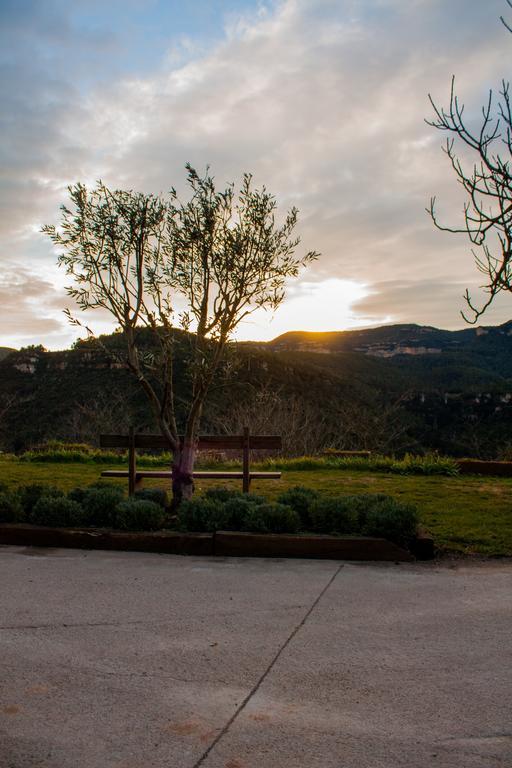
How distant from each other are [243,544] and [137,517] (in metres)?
1.21

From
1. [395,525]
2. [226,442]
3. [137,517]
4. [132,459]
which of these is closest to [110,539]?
[137,517]

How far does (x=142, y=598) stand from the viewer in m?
4.51

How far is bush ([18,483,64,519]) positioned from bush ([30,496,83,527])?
0.32m

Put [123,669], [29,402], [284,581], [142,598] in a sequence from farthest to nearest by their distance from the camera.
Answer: [29,402] → [284,581] → [142,598] → [123,669]

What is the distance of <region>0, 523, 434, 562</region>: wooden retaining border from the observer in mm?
5781

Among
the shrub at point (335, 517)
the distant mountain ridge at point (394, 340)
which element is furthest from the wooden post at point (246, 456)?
the distant mountain ridge at point (394, 340)

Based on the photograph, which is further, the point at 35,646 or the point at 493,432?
the point at 493,432

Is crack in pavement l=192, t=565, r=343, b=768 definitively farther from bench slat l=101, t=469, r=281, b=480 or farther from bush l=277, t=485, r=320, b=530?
bench slat l=101, t=469, r=281, b=480

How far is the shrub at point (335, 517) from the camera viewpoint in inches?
→ 245

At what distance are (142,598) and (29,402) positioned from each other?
40808 millimetres

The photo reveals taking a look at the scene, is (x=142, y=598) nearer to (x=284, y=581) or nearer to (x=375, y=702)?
Answer: (x=284, y=581)

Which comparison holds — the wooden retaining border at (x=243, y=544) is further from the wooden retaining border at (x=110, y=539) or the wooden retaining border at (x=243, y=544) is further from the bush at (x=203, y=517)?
the bush at (x=203, y=517)

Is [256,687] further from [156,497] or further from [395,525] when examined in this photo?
[156,497]

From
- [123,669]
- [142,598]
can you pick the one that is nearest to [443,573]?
[142,598]
